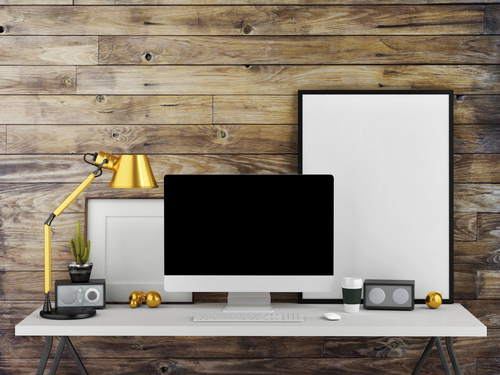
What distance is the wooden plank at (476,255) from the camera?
1914 mm

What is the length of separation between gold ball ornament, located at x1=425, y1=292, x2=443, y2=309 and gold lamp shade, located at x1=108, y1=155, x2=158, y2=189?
3.99 ft

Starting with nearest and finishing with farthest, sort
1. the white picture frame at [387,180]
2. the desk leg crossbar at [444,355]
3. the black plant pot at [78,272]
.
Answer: the desk leg crossbar at [444,355]
the black plant pot at [78,272]
the white picture frame at [387,180]

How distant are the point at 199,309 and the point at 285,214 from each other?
529 millimetres

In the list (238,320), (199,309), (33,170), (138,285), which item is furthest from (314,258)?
(33,170)

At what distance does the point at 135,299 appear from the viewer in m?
1.77

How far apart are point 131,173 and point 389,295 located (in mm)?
1132

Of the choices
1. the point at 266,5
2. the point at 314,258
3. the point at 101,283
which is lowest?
the point at 101,283

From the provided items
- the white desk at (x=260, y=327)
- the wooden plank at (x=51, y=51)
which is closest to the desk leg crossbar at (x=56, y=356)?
the white desk at (x=260, y=327)

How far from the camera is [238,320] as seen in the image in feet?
5.14

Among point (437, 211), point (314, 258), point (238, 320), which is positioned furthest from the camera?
point (437, 211)

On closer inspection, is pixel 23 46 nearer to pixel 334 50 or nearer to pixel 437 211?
pixel 334 50

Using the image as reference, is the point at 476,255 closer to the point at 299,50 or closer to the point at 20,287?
the point at 299,50

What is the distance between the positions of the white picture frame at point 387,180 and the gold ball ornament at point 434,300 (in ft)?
0.40

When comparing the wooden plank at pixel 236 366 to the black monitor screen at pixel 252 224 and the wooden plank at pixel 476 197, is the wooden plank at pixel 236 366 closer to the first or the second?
the black monitor screen at pixel 252 224
